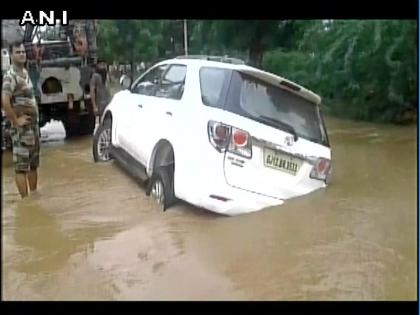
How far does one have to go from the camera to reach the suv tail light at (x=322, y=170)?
4791 millimetres

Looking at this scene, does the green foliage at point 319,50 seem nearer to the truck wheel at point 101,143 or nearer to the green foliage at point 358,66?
the green foliage at point 358,66

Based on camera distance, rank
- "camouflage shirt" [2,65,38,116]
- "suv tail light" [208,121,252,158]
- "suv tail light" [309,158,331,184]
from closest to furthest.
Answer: "camouflage shirt" [2,65,38,116] → "suv tail light" [208,121,252,158] → "suv tail light" [309,158,331,184]

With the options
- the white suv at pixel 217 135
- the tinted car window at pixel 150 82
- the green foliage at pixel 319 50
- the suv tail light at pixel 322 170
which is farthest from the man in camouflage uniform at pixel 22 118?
the suv tail light at pixel 322 170

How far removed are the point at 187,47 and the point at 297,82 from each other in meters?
0.78

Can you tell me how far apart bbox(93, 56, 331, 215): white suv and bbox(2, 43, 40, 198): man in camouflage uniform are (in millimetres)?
446

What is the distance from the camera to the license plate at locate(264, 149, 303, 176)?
4641 mm

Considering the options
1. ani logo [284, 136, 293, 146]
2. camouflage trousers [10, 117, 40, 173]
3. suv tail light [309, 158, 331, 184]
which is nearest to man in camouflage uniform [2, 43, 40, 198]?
camouflage trousers [10, 117, 40, 173]

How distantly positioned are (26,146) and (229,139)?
4.37ft

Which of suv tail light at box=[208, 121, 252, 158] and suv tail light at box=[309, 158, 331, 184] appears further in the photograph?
suv tail light at box=[309, 158, 331, 184]

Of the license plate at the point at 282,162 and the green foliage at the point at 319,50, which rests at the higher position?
the green foliage at the point at 319,50

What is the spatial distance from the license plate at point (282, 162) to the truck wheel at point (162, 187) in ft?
2.11
